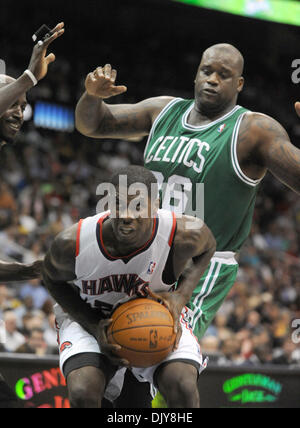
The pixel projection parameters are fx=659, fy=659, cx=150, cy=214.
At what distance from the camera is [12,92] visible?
11.6 feet

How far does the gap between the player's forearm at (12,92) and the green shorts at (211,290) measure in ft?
4.77

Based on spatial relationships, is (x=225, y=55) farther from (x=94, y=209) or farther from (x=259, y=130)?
(x=94, y=209)

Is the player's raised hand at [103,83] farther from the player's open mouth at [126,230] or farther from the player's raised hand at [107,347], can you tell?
the player's raised hand at [107,347]

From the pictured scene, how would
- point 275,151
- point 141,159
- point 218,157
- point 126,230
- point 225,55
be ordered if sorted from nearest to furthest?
point 126,230
point 275,151
point 218,157
point 225,55
point 141,159

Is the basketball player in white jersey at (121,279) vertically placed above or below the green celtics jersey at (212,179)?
below

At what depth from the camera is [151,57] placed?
16688mm

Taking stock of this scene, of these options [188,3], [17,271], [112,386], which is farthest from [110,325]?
[188,3]

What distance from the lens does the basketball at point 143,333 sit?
10.2ft

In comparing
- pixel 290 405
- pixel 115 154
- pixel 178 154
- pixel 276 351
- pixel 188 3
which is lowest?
pixel 276 351

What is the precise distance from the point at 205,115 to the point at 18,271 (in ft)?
4.88

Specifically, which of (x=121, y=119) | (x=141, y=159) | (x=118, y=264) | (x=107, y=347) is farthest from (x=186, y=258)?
(x=141, y=159)

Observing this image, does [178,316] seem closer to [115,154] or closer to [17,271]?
[17,271]

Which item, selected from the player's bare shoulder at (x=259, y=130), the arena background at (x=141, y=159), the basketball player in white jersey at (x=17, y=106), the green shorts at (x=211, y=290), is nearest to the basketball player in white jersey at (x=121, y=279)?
the green shorts at (x=211, y=290)

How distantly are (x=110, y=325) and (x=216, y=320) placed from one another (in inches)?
276
